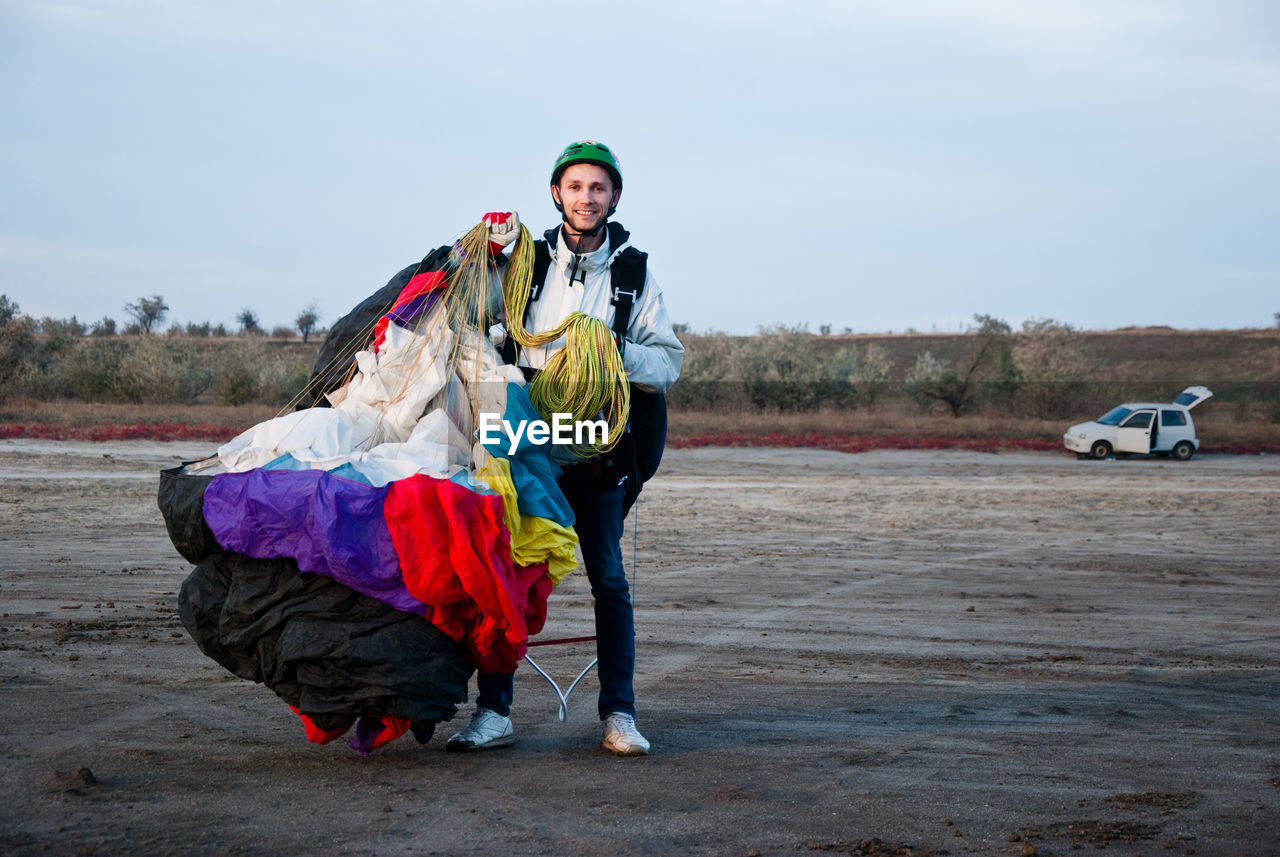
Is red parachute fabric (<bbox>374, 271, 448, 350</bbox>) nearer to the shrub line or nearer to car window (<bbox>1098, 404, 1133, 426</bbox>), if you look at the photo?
the shrub line

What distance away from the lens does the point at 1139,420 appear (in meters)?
26.0

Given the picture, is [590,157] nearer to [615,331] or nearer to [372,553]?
[615,331]

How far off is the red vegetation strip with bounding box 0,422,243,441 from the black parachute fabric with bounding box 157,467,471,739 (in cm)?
1981

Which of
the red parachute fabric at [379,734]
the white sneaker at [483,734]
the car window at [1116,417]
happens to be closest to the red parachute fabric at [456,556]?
the red parachute fabric at [379,734]

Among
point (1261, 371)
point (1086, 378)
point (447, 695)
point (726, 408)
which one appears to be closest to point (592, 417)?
point (447, 695)

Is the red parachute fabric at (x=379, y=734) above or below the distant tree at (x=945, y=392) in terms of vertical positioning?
below

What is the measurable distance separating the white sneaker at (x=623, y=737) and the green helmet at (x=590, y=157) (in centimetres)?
210

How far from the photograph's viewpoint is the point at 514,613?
3.61 meters

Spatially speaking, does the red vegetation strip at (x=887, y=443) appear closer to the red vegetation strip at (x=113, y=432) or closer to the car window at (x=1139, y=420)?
the car window at (x=1139, y=420)

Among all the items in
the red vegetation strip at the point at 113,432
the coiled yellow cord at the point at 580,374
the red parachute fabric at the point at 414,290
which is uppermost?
the red parachute fabric at the point at 414,290

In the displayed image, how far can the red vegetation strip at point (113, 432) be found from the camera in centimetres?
2227

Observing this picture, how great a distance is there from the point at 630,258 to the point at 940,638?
403 centimetres

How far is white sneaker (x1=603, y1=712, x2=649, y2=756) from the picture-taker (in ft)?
13.8

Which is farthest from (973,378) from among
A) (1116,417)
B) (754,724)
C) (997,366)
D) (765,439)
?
(754,724)
